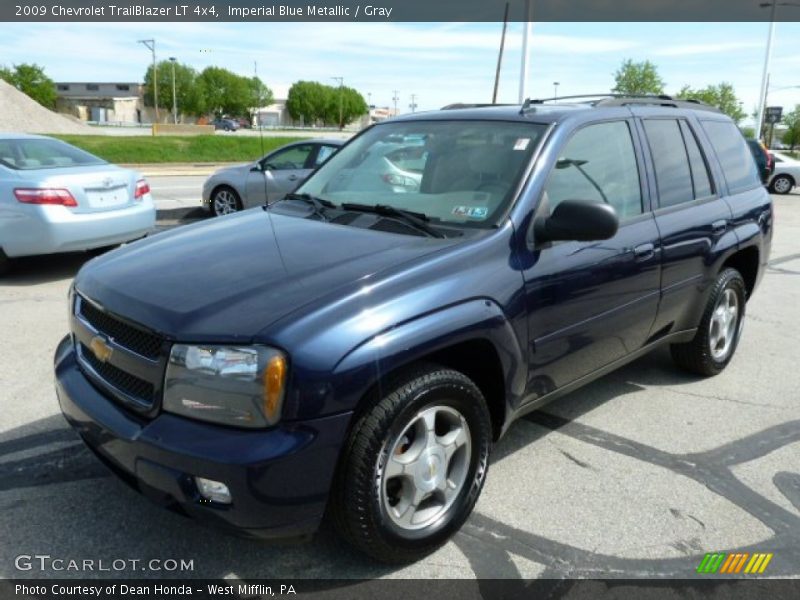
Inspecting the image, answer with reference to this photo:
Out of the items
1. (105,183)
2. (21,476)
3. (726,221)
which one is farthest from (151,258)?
(105,183)

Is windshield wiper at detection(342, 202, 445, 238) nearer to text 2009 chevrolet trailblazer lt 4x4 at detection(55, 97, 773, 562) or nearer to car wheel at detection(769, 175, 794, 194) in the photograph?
text 2009 chevrolet trailblazer lt 4x4 at detection(55, 97, 773, 562)

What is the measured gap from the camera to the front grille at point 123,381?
246cm

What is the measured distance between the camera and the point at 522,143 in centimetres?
333

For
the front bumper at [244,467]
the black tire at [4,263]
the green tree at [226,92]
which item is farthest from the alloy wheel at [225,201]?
the green tree at [226,92]

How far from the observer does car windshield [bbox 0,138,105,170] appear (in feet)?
23.6

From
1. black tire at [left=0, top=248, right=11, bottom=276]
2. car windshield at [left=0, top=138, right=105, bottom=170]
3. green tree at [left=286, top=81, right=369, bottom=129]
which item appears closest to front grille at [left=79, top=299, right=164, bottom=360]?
black tire at [left=0, top=248, right=11, bottom=276]

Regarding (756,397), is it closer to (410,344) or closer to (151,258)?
(410,344)

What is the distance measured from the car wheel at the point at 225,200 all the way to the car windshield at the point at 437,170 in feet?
24.4

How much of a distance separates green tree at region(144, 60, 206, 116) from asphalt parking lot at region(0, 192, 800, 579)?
113 meters

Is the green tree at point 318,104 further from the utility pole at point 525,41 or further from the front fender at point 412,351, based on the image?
the front fender at point 412,351

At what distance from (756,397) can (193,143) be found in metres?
34.2

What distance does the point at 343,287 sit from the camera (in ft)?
8.17

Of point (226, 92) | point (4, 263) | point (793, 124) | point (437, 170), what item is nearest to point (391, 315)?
point (437, 170)

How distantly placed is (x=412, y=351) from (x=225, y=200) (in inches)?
377
